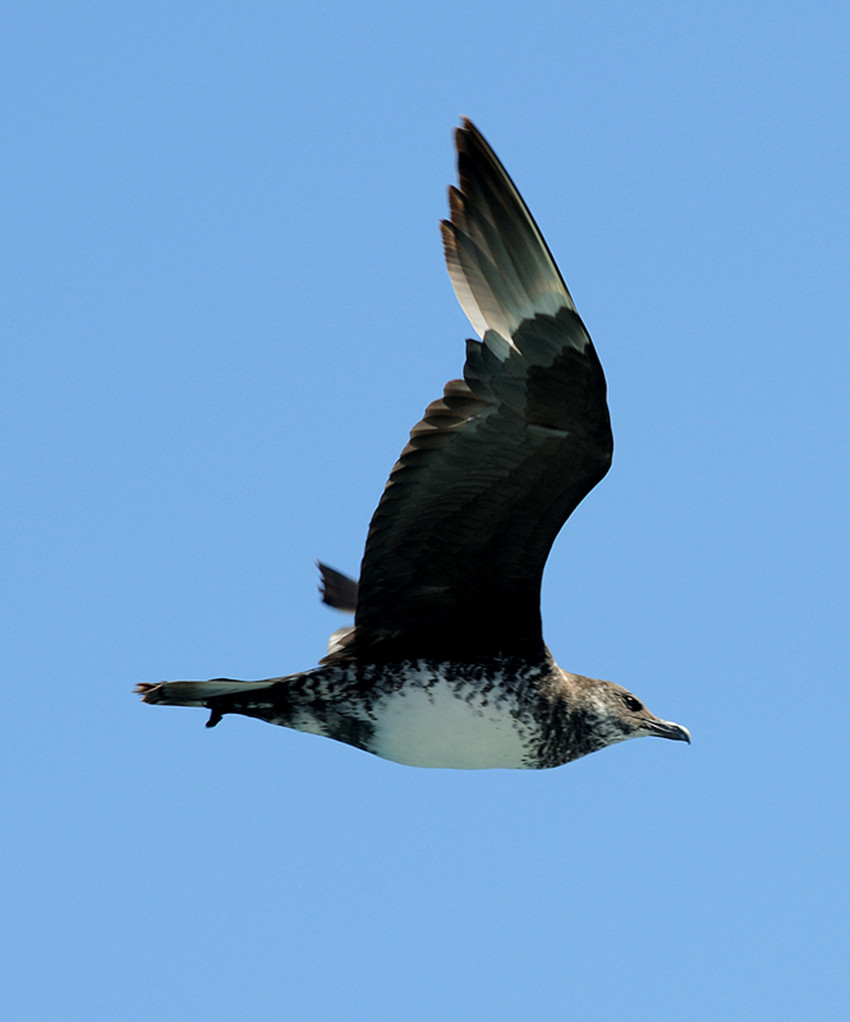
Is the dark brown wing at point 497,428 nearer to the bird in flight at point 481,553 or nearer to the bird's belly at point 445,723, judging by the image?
the bird in flight at point 481,553

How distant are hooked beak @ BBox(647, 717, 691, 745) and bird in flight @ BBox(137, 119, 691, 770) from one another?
3 centimetres

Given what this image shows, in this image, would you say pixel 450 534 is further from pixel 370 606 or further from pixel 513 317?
pixel 513 317

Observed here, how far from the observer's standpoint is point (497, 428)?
23.1ft

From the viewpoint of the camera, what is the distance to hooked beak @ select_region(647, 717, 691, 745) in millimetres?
8883

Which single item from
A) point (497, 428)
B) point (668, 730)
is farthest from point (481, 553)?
point (668, 730)

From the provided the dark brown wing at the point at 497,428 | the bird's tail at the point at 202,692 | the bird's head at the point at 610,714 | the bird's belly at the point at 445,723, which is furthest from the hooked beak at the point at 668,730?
the bird's tail at the point at 202,692

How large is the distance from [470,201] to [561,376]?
0.89 metres

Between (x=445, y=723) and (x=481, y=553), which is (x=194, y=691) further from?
(x=481, y=553)

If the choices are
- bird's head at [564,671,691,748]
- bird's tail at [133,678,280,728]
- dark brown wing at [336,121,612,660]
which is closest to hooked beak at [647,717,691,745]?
bird's head at [564,671,691,748]

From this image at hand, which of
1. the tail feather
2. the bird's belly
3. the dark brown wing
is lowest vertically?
the bird's belly

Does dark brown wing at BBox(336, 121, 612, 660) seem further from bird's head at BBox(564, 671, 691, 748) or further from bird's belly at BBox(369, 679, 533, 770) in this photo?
bird's head at BBox(564, 671, 691, 748)

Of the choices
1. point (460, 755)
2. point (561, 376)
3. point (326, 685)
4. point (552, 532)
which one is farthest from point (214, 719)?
point (561, 376)

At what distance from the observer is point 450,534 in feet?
24.7

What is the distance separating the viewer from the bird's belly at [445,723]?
26.0 feet
